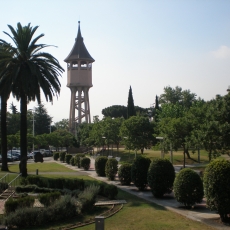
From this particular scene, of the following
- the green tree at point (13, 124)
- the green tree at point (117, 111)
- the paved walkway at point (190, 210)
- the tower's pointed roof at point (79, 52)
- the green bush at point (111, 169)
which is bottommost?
the paved walkway at point (190, 210)

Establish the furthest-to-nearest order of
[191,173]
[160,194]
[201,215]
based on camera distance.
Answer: [160,194] < [191,173] < [201,215]

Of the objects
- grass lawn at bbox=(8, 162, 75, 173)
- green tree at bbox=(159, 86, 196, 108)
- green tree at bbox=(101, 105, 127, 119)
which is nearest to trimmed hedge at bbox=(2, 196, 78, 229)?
grass lawn at bbox=(8, 162, 75, 173)

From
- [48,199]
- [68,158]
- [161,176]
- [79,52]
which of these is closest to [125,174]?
[161,176]

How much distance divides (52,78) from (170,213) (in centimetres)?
1708

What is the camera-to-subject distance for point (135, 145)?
153 ft

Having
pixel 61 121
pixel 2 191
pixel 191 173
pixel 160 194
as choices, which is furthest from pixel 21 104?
pixel 61 121

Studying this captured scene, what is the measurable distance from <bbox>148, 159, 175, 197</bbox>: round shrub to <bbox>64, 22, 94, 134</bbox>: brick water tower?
255ft

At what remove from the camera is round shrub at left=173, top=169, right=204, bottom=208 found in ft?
53.4

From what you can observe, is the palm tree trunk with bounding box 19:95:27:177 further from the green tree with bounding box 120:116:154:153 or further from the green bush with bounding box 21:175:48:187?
the green tree with bounding box 120:116:154:153

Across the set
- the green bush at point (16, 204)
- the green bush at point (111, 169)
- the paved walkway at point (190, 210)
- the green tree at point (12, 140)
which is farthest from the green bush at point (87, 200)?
the green tree at point (12, 140)

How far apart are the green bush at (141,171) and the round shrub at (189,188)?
19.7ft

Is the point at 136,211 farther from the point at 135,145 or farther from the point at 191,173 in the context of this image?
the point at 135,145

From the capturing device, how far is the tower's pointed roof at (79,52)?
Result: 97688 mm

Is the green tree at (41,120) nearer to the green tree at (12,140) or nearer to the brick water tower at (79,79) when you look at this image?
the brick water tower at (79,79)
